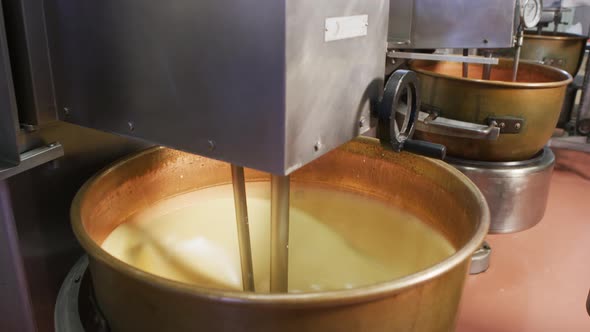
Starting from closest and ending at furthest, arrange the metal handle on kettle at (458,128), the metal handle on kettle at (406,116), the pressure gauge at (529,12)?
the metal handle on kettle at (406,116)
the pressure gauge at (529,12)
the metal handle on kettle at (458,128)

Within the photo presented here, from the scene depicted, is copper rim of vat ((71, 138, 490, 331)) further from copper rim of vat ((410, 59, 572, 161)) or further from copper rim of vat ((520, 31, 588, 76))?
copper rim of vat ((520, 31, 588, 76))

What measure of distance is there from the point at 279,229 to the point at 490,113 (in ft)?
3.79

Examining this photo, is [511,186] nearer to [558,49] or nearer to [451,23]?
[451,23]

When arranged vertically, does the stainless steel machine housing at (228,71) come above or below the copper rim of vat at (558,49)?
above

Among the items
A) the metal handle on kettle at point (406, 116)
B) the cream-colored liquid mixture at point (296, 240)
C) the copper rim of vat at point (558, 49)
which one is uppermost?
the metal handle on kettle at point (406, 116)

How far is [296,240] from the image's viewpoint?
104 cm

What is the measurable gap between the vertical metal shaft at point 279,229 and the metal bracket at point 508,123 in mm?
1139

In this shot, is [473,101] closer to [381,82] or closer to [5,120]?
[381,82]

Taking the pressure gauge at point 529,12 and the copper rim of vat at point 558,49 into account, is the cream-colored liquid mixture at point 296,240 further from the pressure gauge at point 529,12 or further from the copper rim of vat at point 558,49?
the copper rim of vat at point 558,49

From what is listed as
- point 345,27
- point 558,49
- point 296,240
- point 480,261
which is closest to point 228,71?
point 345,27

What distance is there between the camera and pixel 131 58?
59 cm

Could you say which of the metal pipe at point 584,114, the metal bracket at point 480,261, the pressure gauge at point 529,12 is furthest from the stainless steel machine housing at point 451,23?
the metal pipe at point 584,114

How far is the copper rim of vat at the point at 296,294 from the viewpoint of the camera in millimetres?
534

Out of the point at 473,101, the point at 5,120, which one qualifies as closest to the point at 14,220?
the point at 5,120
